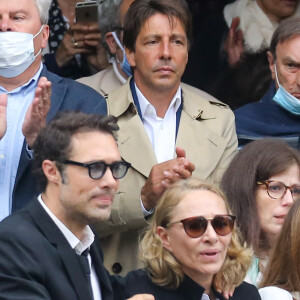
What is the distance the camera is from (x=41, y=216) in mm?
4621

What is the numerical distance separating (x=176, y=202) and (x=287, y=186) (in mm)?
974

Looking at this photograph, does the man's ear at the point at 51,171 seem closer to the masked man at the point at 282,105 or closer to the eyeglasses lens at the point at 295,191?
the eyeglasses lens at the point at 295,191

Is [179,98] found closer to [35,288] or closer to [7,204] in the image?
[7,204]

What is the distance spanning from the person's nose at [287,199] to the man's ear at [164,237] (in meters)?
0.95

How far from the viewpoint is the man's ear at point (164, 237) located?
5.02 m

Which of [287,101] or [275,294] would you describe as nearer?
[275,294]

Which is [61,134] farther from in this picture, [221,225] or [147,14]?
[147,14]

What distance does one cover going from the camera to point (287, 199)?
5.78 m

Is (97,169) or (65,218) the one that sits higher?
(97,169)

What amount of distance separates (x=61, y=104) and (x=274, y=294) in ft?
5.46

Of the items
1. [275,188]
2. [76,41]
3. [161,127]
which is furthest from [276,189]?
[76,41]

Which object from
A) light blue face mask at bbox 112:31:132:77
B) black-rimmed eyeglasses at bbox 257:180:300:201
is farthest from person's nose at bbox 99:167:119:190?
light blue face mask at bbox 112:31:132:77

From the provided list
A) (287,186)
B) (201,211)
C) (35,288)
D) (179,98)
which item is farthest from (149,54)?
(35,288)

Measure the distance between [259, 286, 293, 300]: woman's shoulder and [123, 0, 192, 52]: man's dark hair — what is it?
1.98 m
